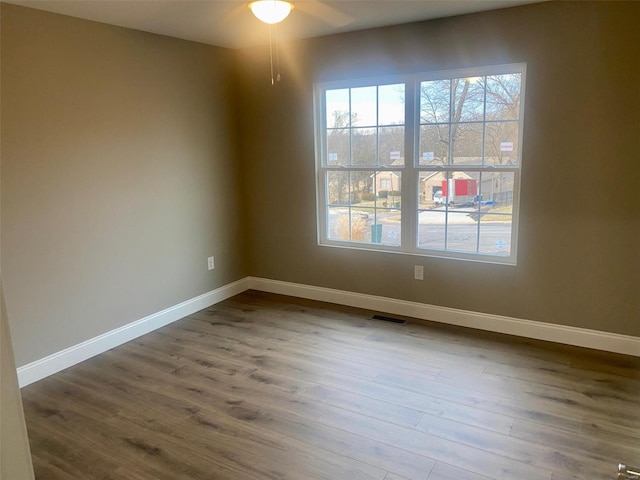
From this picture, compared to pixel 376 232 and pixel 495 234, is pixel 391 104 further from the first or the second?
pixel 495 234

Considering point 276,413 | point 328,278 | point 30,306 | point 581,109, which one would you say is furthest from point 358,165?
point 30,306

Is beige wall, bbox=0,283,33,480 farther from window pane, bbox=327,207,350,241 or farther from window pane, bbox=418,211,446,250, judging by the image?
window pane, bbox=327,207,350,241

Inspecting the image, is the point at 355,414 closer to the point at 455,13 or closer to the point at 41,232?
the point at 41,232

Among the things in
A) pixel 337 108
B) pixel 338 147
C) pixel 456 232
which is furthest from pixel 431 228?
pixel 337 108

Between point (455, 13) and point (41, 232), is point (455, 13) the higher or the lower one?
the higher one

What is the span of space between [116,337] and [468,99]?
323 cm

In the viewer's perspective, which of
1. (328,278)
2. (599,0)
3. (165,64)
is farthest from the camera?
(328,278)

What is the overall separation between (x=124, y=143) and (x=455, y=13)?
259 centimetres

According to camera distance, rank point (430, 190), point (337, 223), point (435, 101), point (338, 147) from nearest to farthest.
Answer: point (435, 101) → point (430, 190) → point (338, 147) → point (337, 223)

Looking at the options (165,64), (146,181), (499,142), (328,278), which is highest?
(165,64)

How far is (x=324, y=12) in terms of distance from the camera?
316 cm

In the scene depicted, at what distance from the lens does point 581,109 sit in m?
3.06

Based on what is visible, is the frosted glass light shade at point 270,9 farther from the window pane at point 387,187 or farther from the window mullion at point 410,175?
the window pane at point 387,187

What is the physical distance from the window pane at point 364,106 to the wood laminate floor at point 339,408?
1743mm
